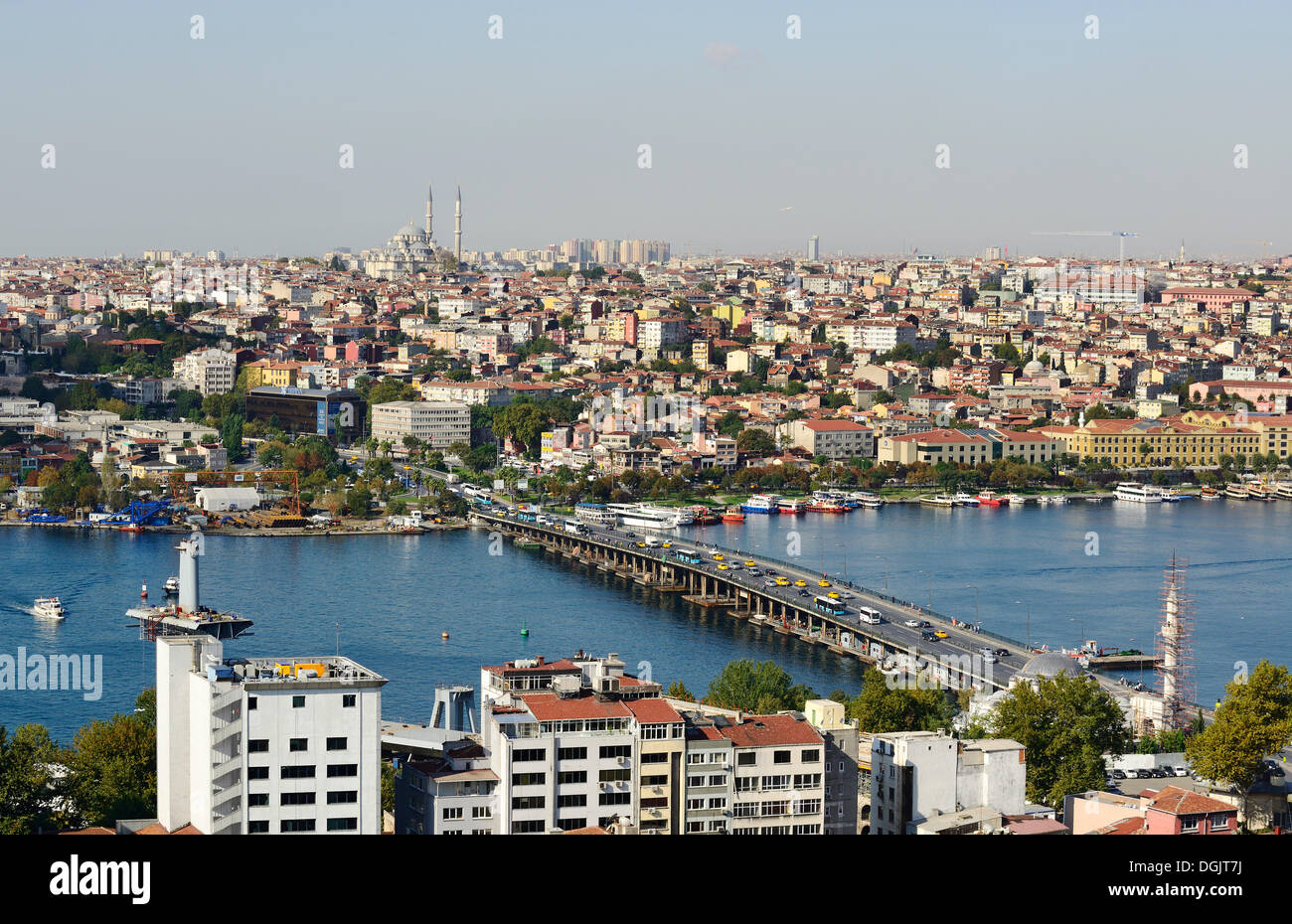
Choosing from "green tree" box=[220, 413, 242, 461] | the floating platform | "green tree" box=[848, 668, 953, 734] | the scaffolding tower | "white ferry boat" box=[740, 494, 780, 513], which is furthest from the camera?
"green tree" box=[220, 413, 242, 461]

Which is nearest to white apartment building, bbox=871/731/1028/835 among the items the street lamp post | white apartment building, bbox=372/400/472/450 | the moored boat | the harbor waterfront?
the harbor waterfront

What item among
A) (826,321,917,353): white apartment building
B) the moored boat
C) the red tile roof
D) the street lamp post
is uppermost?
(826,321,917,353): white apartment building

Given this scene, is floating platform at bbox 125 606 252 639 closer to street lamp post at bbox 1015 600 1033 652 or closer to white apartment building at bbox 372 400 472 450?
street lamp post at bbox 1015 600 1033 652

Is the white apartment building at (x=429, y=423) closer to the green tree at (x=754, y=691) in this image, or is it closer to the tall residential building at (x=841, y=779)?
the green tree at (x=754, y=691)

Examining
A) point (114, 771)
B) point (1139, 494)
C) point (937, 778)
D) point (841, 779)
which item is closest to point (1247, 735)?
point (937, 778)

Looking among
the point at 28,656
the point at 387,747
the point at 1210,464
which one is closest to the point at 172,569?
the point at 28,656

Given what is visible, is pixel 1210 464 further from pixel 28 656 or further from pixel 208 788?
pixel 208 788

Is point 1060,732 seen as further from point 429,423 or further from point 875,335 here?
point 875,335
